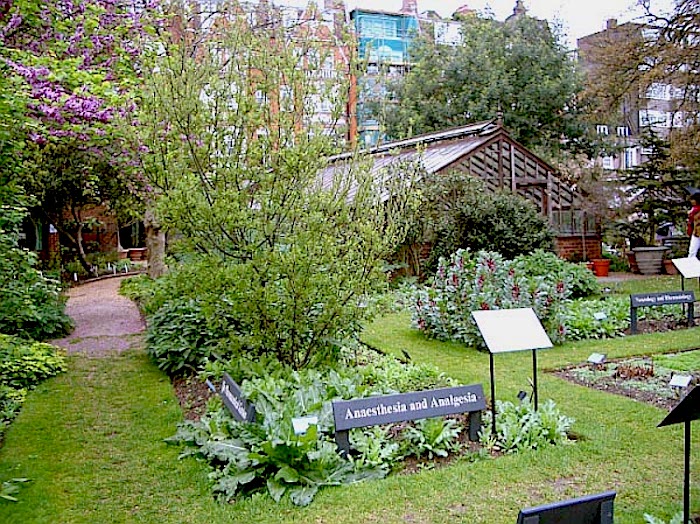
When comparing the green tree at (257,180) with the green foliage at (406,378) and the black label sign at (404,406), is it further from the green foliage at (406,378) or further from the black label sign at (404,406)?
the black label sign at (404,406)

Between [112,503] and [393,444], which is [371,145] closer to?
[393,444]

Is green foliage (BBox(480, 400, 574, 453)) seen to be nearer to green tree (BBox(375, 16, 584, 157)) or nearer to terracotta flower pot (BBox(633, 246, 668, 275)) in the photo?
terracotta flower pot (BBox(633, 246, 668, 275))

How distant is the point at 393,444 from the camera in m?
4.30

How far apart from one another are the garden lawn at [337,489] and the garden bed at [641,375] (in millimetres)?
249

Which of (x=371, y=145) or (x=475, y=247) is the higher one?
(x=371, y=145)

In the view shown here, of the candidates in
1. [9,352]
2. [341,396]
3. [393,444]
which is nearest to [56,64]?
[9,352]

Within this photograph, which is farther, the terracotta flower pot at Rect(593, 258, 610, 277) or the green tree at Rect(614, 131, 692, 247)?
the green tree at Rect(614, 131, 692, 247)

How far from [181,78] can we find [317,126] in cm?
110

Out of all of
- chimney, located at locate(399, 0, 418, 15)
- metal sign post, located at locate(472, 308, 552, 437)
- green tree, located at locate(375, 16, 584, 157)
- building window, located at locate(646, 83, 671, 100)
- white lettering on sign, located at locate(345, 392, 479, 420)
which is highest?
chimney, located at locate(399, 0, 418, 15)

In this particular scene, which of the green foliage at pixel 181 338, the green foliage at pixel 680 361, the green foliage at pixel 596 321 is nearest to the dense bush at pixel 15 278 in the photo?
the green foliage at pixel 181 338

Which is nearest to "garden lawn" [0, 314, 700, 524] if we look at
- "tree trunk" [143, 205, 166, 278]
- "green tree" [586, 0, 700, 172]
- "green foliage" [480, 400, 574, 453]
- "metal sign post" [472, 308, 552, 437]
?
"green foliage" [480, 400, 574, 453]

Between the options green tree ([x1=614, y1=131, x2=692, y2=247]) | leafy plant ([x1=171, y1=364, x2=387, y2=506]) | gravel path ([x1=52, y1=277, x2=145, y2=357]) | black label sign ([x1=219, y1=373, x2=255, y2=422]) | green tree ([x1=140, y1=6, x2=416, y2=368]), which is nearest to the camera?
leafy plant ([x1=171, y1=364, x2=387, y2=506])

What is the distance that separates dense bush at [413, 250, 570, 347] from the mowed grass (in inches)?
76.0

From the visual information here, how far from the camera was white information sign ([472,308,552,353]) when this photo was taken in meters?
4.68
